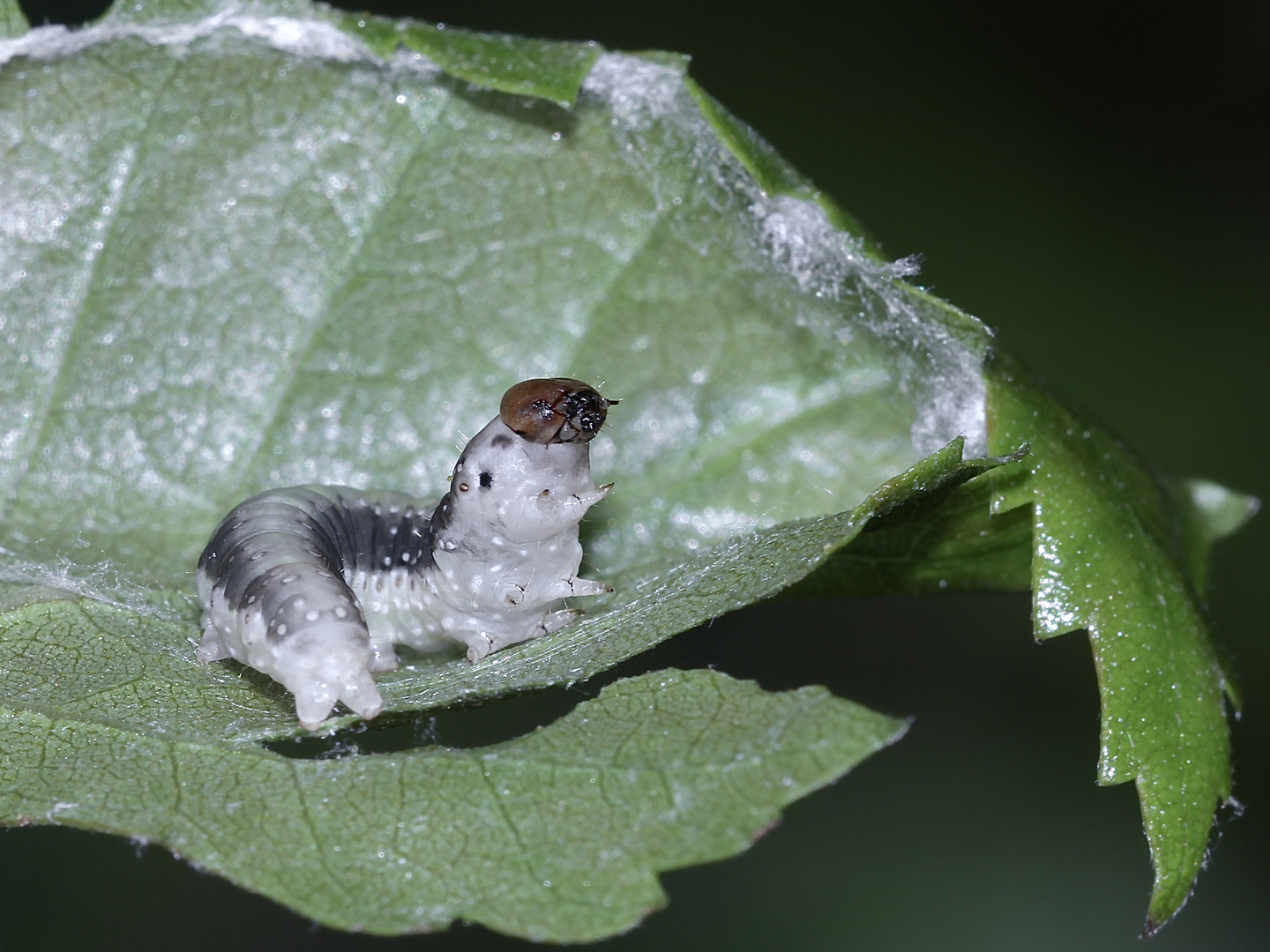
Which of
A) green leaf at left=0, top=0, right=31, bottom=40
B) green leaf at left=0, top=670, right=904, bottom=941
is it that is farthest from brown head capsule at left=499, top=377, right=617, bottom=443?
green leaf at left=0, top=0, right=31, bottom=40

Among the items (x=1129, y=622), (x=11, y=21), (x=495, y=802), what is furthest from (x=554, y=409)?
(x=11, y=21)

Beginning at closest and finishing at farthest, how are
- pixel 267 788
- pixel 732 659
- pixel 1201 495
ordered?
1. pixel 267 788
2. pixel 1201 495
3. pixel 732 659

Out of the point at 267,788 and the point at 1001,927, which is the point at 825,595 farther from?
the point at 1001,927

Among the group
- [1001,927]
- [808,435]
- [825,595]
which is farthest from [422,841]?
[1001,927]

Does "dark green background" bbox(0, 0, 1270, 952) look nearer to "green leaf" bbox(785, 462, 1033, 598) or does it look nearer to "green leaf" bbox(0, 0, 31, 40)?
"green leaf" bbox(785, 462, 1033, 598)

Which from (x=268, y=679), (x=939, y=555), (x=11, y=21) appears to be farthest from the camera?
(x=11, y=21)

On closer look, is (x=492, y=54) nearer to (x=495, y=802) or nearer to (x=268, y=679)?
(x=268, y=679)
